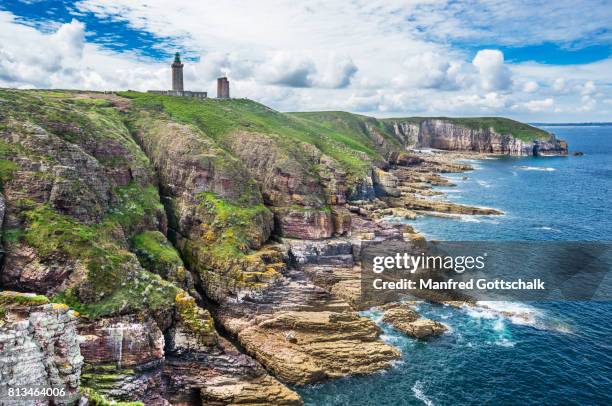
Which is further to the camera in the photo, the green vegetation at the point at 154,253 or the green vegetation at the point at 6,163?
the green vegetation at the point at 154,253

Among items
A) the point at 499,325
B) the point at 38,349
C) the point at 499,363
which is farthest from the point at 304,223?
the point at 38,349

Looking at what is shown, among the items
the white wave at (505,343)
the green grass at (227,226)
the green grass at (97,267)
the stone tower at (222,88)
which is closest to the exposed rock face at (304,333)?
the green grass at (227,226)

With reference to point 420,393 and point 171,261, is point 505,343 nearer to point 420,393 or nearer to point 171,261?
point 420,393

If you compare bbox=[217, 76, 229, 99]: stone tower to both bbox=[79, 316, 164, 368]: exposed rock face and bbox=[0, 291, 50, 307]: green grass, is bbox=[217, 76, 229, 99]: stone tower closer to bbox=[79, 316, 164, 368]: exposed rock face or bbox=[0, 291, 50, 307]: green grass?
bbox=[79, 316, 164, 368]: exposed rock face

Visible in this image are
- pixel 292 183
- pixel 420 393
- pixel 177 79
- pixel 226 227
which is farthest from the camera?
pixel 177 79

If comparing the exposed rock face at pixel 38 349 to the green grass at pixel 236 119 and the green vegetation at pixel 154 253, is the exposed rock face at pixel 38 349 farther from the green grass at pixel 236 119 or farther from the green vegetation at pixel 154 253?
the green grass at pixel 236 119
